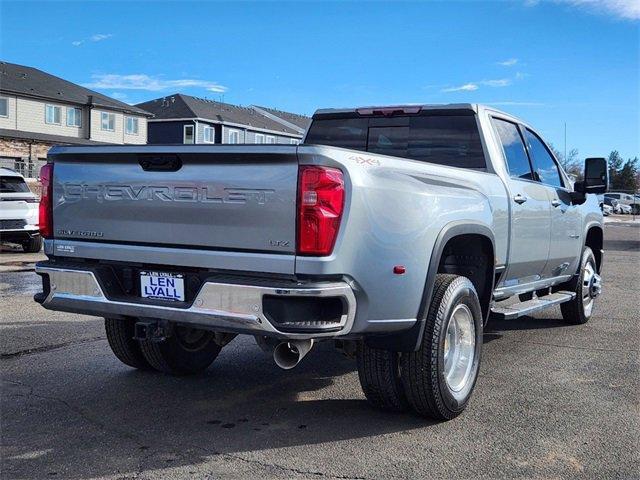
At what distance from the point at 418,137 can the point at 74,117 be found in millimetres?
42463

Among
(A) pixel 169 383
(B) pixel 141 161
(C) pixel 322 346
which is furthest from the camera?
(C) pixel 322 346

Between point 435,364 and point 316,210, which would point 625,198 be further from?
point 316,210

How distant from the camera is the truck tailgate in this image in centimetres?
358

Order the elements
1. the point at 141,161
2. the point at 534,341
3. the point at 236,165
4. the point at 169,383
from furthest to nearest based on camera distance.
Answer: the point at 534,341, the point at 169,383, the point at 141,161, the point at 236,165

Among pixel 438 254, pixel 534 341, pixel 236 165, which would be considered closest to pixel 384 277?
pixel 438 254

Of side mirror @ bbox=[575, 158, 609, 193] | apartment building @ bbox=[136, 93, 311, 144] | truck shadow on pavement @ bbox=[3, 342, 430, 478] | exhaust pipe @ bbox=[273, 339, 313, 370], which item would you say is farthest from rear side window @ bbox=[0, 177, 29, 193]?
apartment building @ bbox=[136, 93, 311, 144]

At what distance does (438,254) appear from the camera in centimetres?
416

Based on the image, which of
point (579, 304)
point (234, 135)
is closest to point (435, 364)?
point (579, 304)

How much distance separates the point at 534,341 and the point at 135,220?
174 inches

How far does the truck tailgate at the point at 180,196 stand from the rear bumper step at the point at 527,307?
2392 mm

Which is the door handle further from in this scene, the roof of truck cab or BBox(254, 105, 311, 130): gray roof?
BBox(254, 105, 311, 130): gray roof

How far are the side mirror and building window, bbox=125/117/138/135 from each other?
43613mm

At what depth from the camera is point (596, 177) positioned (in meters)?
6.84

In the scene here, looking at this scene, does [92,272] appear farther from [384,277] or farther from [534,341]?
[534,341]
